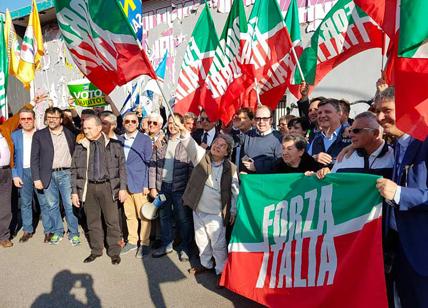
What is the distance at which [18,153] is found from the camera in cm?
555

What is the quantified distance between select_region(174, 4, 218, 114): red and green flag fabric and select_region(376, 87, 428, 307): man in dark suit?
126 inches

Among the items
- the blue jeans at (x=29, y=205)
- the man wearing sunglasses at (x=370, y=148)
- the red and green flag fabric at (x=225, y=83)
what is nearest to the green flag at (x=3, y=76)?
the blue jeans at (x=29, y=205)

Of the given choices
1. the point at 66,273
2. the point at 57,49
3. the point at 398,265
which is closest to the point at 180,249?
the point at 66,273

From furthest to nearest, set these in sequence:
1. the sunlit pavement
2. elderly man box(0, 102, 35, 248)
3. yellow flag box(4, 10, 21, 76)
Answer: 1. yellow flag box(4, 10, 21, 76)
2. elderly man box(0, 102, 35, 248)
3. the sunlit pavement

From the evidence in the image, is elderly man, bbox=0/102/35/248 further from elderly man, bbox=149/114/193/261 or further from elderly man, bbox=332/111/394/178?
elderly man, bbox=332/111/394/178

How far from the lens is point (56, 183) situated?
5.31 m

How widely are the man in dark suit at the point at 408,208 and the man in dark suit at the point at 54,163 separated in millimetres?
4410

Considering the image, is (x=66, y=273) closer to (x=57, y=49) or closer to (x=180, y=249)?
(x=180, y=249)

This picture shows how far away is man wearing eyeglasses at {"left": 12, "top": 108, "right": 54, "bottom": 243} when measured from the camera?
5486mm

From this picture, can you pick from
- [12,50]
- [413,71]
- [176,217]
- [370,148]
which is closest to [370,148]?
[370,148]

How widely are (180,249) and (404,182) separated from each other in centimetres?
340

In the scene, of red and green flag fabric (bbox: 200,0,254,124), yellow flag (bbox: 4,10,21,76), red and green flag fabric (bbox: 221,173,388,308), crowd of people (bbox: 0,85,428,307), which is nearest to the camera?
red and green flag fabric (bbox: 221,173,388,308)

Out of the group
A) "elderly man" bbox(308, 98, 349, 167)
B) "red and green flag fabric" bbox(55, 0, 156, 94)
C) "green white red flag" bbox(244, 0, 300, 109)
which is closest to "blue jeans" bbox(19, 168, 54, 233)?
"red and green flag fabric" bbox(55, 0, 156, 94)

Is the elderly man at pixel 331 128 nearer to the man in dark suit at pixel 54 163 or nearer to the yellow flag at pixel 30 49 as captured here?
the man in dark suit at pixel 54 163
